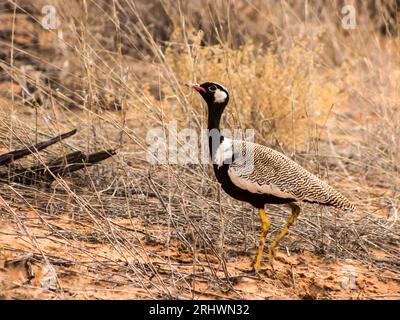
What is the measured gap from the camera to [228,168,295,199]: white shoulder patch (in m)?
3.08

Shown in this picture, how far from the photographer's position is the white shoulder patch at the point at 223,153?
10.2 ft

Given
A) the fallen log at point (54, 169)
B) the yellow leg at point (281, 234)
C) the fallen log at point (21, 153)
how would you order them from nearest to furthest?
the yellow leg at point (281, 234)
the fallen log at point (21, 153)
the fallen log at point (54, 169)

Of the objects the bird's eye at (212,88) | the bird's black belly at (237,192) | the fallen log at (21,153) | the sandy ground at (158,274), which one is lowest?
the sandy ground at (158,274)

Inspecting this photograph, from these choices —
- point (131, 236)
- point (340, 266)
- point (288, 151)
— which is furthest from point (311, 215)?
point (288, 151)

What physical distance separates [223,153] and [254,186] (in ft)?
0.73

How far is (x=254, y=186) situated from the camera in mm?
3094

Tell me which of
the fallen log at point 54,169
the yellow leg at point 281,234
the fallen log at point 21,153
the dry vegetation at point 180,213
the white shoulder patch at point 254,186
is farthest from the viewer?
the fallen log at point 54,169

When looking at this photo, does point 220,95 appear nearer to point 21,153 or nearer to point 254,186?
point 254,186

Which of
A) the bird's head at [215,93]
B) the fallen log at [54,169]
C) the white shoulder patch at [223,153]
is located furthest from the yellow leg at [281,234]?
the fallen log at [54,169]

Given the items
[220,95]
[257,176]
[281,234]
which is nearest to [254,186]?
[257,176]

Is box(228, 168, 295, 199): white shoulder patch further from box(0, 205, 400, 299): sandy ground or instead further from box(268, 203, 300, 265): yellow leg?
box(0, 205, 400, 299): sandy ground

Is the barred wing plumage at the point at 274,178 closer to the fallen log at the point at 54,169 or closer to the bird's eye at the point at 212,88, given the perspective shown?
the bird's eye at the point at 212,88

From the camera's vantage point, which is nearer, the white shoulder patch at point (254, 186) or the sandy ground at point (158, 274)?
the sandy ground at point (158, 274)

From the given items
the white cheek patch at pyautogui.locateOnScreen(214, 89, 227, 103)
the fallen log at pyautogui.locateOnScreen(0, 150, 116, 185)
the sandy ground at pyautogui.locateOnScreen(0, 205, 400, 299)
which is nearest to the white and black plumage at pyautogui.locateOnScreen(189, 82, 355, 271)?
the white cheek patch at pyautogui.locateOnScreen(214, 89, 227, 103)
